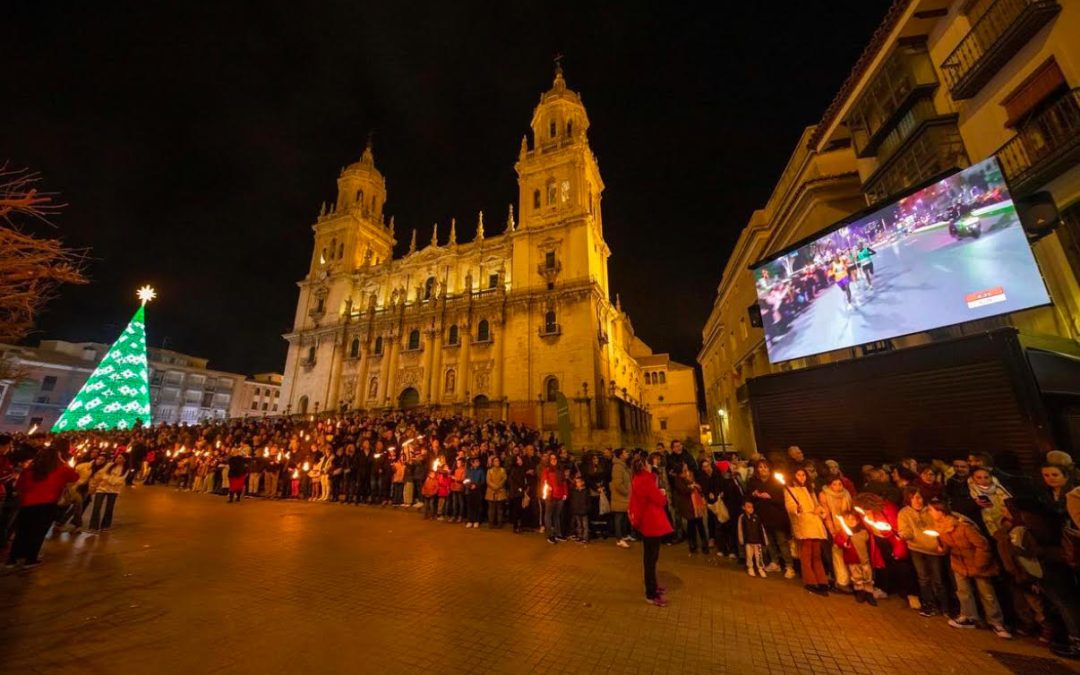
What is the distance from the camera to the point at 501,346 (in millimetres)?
30156

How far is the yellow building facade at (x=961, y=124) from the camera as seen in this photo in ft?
24.4

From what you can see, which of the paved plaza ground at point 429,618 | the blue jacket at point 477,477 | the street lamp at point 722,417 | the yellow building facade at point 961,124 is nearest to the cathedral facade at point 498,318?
the street lamp at point 722,417

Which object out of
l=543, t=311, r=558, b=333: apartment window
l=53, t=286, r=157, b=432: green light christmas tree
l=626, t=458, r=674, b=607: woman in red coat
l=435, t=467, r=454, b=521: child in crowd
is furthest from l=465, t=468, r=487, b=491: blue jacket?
l=53, t=286, r=157, b=432: green light christmas tree

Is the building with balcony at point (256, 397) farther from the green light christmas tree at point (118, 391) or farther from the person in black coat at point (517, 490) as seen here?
the person in black coat at point (517, 490)

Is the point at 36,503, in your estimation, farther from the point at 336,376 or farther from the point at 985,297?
the point at 336,376

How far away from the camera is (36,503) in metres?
6.09

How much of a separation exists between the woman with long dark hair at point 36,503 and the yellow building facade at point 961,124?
15.6 meters

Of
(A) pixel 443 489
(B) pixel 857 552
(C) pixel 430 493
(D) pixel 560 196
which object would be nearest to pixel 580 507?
(A) pixel 443 489

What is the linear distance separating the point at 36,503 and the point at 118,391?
996 inches

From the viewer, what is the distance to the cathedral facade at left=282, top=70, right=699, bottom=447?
2805cm

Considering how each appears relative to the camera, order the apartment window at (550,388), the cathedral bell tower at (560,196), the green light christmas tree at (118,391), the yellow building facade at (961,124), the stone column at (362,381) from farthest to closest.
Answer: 1. the stone column at (362,381)
2. the cathedral bell tower at (560,196)
3. the apartment window at (550,388)
4. the green light christmas tree at (118,391)
5. the yellow building facade at (961,124)

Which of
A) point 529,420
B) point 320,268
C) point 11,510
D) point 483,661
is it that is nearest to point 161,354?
point 320,268

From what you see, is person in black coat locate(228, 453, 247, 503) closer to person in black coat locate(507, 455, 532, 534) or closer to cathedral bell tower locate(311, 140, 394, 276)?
person in black coat locate(507, 455, 532, 534)

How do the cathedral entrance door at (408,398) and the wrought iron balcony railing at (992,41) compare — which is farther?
the cathedral entrance door at (408,398)
